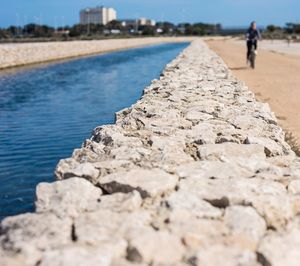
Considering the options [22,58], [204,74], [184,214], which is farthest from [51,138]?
[22,58]

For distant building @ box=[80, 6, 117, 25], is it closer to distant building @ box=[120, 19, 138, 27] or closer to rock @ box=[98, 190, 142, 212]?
distant building @ box=[120, 19, 138, 27]

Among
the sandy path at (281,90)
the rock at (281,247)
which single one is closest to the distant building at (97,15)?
the sandy path at (281,90)

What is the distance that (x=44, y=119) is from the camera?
10375mm

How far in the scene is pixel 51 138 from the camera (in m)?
8.43

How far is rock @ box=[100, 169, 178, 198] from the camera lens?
3463mm

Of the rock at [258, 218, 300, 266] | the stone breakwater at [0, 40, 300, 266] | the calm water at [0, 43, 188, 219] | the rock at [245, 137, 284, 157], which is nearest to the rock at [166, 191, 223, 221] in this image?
the stone breakwater at [0, 40, 300, 266]

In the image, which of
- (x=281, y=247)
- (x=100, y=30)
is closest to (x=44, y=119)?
(x=281, y=247)

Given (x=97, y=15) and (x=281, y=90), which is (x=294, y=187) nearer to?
(x=281, y=90)

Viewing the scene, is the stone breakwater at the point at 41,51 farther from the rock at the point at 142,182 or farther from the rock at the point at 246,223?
the rock at the point at 246,223

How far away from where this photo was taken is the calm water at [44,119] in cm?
610

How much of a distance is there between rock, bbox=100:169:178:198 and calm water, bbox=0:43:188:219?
1625 millimetres

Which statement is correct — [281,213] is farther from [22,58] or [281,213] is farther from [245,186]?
[22,58]

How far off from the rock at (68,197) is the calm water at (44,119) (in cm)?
153

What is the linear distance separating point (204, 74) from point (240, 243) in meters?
9.57
